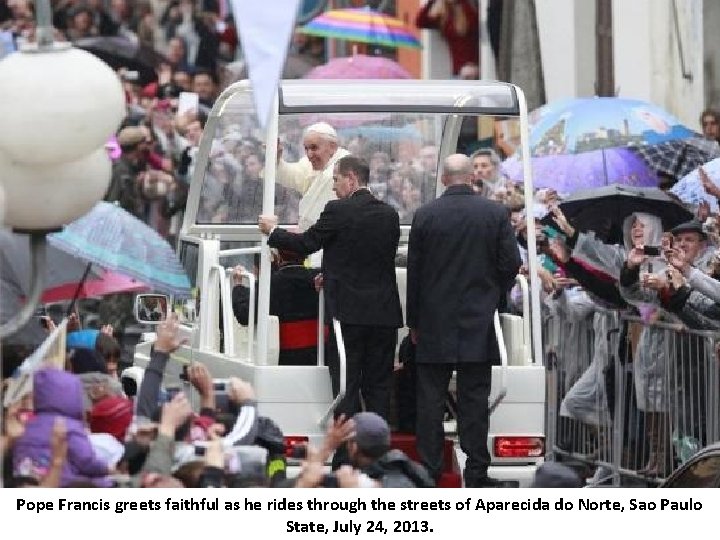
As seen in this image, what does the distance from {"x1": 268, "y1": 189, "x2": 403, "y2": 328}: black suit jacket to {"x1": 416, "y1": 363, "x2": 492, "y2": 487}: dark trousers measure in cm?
36

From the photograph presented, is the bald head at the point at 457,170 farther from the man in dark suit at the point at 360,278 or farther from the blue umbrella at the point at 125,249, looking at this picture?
the blue umbrella at the point at 125,249

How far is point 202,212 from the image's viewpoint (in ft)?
52.7

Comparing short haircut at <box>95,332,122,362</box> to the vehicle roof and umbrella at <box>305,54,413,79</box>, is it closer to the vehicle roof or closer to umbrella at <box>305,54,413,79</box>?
the vehicle roof

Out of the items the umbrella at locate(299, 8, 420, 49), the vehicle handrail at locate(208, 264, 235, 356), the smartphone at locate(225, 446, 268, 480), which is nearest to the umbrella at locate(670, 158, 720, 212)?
the vehicle handrail at locate(208, 264, 235, 356)

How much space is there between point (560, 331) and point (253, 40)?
17.9 ft

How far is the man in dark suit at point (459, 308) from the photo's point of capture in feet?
43.3

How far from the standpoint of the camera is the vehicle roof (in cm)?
1395

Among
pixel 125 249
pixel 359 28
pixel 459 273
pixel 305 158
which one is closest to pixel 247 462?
pixel 459 273

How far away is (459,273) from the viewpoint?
13.3 meters

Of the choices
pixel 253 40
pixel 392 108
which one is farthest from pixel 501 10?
pixel 253 40

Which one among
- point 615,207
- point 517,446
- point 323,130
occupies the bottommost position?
point 517,446

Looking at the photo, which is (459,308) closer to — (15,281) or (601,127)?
(15,281)

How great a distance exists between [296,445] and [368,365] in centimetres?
56

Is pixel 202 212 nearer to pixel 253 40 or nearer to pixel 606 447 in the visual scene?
pixel 606 447
